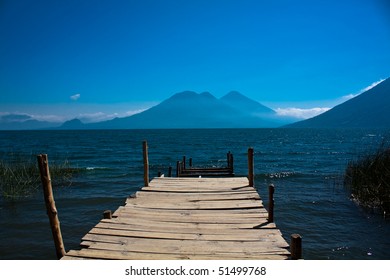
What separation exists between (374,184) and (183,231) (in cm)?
962

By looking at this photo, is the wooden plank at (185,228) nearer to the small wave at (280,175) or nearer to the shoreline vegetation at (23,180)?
the shoreline vegetation at (23,180)

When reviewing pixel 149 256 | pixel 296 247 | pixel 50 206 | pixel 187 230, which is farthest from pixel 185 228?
pixel 50 206

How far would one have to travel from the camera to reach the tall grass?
1119cm

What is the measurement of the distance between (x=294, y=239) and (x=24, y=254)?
8.26 m

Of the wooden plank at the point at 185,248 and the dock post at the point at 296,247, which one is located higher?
the dock post at the point at 296,247

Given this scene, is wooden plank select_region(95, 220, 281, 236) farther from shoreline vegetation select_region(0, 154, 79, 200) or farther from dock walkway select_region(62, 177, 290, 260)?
shoreline vegetation select_region(0, 154, 79, 200)

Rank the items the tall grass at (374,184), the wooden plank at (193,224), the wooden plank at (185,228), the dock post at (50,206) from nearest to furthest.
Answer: the dock post at (50,206) → the wooden plank at (185,228) → the wooden plank at (193,224) → the tall grass at (374,184)

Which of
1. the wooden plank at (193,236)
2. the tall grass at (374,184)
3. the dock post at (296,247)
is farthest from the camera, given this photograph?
the tall grass at (374,184)

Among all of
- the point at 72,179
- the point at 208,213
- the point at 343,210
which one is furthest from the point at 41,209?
the point at 343,210

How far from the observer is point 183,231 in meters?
6.56

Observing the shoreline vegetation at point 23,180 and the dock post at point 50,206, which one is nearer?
the dock post at point 50,206

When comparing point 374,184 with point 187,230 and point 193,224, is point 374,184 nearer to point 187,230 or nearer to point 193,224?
point 193,224

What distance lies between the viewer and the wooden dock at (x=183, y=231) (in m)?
5.48

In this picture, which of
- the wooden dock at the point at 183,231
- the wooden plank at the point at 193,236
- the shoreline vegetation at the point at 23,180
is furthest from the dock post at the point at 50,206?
the shoreline vegetation at the point at 23,180
